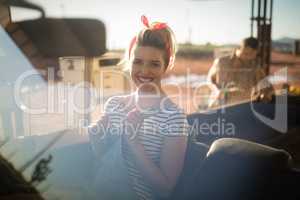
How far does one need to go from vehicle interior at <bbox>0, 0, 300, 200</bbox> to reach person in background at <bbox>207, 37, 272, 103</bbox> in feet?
0.58

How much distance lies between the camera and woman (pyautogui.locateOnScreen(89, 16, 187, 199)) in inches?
32.4

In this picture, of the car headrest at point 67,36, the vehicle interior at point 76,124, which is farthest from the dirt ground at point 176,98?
the car headrest at point 67,36

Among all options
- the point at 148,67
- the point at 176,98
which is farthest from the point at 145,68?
the point at 176,98

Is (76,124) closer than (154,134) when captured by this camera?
No

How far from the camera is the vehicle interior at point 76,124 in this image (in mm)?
779

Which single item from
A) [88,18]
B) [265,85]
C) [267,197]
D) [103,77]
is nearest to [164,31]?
[267,197]

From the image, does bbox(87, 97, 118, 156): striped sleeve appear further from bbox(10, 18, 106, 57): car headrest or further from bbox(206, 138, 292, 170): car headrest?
bbox(10, 18, 106, 57): car headrest

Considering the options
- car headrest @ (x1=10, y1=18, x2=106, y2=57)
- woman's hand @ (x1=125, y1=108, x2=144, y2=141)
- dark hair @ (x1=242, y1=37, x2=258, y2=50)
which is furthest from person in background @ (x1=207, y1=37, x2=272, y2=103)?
woman's hand @ (x1=125, y1=108, x2=144, y2=141)

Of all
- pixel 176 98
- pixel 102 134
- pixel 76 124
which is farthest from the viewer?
pixel 176 98

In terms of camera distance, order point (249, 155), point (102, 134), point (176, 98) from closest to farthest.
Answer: point (249, 155), point (102, 134), point (176, 98)

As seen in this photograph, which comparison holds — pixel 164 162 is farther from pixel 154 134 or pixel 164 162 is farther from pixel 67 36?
pixel 67 36

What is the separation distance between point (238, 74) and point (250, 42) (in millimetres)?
241

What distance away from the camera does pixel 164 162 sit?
32.4 inches

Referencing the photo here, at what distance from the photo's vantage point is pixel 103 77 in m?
2.17
